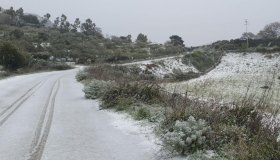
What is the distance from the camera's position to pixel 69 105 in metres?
17.6

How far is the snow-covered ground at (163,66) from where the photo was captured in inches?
2277

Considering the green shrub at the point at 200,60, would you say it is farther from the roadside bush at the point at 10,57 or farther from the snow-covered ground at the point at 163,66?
the roadside bush at the point at 10,57

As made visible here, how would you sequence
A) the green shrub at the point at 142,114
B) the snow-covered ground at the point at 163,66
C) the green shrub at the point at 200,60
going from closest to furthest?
the green shrub at the point at 142,114
the snow-covered ground at the point at 163,66
the green shrub at the point at 200,60

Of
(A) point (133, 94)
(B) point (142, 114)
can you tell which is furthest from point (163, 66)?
(B) point (142, 114)

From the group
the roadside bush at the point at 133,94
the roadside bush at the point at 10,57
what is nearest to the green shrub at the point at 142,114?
A: the roadside bush at the point at 133,94

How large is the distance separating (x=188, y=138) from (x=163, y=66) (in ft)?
181

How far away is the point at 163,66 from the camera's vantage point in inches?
2495

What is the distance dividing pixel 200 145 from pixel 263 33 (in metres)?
156

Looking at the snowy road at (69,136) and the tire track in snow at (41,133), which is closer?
the snowy road at (69,136)

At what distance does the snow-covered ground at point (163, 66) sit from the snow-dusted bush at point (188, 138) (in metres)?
44.9

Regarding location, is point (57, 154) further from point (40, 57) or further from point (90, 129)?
point (40, 57)

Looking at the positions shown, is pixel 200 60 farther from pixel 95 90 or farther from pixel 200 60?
pixel 95 90

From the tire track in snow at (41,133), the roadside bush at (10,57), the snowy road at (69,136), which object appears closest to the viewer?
the snowy road at (69,136)

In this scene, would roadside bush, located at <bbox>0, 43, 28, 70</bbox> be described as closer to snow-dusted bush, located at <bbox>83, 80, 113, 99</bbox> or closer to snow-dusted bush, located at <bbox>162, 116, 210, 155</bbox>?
snow-dusted bush, located at <bbox>83, 80, 113, 99</bbox>
